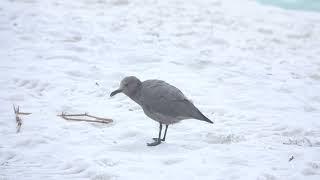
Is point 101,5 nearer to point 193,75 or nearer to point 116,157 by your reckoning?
point 193,75

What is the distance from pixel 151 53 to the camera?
9.83 meters

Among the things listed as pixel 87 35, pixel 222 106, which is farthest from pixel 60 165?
pixel 87 35

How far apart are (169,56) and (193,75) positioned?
1109 mm

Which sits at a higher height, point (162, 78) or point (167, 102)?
point (167, 102)

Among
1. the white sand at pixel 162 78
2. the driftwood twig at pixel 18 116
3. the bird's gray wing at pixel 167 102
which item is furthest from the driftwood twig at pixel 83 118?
the bird's gray wing at pixel 167 102

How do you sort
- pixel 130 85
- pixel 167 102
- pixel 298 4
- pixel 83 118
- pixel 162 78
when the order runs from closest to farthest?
1. pixel 167 102
2. pixel 130 85
3. pixel 83 118
4. pixel 162 78
5. pixel 298 4

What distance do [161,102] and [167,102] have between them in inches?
2.9

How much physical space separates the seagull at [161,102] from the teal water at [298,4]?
11006 millimetres

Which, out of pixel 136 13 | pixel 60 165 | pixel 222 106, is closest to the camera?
pixel 60 165

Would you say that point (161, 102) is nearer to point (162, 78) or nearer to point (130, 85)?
point (130, 85)

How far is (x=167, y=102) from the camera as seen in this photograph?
5.95 meters

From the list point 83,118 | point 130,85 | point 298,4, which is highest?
point 130,85

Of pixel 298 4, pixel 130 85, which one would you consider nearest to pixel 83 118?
pixel 130 85

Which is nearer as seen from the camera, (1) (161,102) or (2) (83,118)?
(1) (161,102)
